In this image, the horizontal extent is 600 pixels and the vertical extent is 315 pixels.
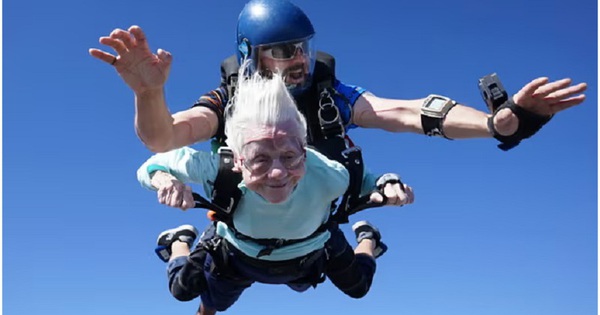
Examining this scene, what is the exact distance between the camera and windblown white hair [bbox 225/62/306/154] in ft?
15.1

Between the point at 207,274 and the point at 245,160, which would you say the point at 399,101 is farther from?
the point at 207,274

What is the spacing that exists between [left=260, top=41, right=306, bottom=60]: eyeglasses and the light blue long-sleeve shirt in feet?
2.56

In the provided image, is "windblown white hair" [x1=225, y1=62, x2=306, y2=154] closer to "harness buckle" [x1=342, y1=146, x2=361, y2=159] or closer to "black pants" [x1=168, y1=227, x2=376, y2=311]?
"harness buckle" [x1=342, y1=146, x2=361, y2=159]

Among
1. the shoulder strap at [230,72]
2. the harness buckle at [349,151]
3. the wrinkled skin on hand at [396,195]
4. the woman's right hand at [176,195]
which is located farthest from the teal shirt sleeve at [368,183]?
the woman's right hand at [176,195]

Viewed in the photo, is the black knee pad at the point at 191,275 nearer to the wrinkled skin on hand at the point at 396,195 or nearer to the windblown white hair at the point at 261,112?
the windblown white hair at the point at 261,112

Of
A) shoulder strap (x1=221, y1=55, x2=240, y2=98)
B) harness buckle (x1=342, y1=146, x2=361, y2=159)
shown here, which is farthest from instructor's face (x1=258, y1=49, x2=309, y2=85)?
harness buckle (x1=342, y1=146, x2=361, y2=159)

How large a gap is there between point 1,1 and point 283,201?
12.4ft

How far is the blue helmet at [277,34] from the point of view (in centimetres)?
542

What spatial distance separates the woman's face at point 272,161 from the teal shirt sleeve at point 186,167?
293 millimetres

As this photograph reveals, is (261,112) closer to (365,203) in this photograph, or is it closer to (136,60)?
(136,60)

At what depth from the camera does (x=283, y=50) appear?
5.42 meters

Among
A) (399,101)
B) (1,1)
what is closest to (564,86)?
(399,101)

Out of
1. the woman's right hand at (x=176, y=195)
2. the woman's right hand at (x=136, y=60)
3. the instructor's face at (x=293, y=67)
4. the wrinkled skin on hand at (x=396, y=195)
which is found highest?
the instructor's face at (x=293, y=67)

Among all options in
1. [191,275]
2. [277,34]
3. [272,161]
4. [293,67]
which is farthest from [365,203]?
[191,275]
